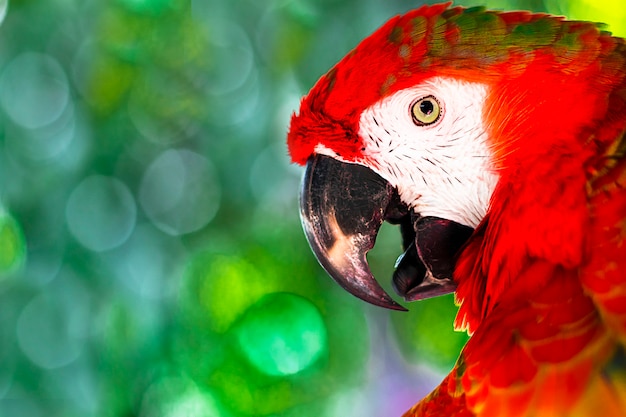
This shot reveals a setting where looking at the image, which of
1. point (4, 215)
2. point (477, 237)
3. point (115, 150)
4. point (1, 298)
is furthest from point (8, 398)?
point (477, 237)

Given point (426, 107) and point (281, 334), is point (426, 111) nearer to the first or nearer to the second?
point (426, 107)

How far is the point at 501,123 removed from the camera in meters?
0.60

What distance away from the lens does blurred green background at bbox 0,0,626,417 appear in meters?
1.38

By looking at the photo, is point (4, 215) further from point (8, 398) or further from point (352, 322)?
point (352, 322)

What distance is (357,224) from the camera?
25.9 inches

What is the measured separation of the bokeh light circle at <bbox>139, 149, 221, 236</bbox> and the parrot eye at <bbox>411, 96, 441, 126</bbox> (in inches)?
34.0

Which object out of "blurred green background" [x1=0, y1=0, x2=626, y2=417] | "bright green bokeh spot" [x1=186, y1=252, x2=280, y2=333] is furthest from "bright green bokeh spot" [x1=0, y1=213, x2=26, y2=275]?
"bright green bokeh spot" [x1=186, y1=252, x2=280, y2=333]

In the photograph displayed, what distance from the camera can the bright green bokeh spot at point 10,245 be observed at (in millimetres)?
1396

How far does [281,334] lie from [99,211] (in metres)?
0.56

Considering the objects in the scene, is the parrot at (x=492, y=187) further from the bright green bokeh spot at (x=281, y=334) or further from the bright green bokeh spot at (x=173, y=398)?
the bright green bokeh spot at (x=173, y=398)

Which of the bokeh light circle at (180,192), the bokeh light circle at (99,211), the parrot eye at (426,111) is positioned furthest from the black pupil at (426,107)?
the bokeh light circle at (99,211)

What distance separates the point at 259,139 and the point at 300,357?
1.77 feet

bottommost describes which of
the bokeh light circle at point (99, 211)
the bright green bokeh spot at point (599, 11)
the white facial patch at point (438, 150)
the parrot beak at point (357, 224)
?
the bokeh light circle at point (99, 211)

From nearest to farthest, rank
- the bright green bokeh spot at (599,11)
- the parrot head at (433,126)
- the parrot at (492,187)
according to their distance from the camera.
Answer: the parrot at (492,187) < the parrot head at (433,126) < the bright green bokeh spot at (599,11)
